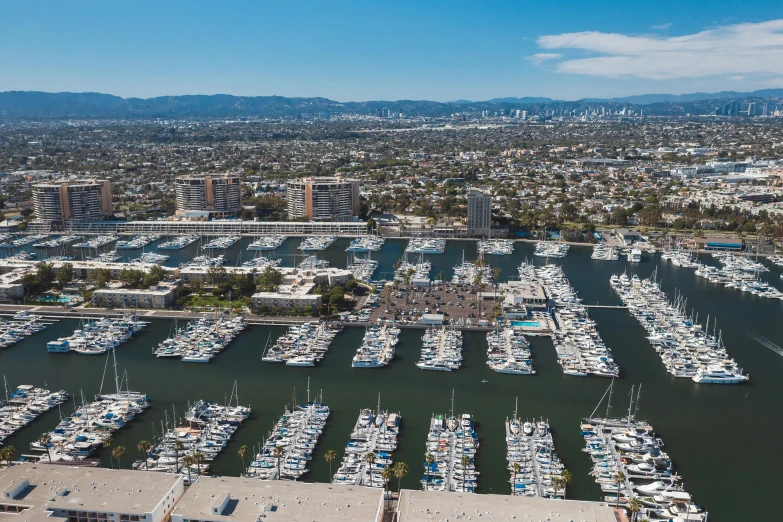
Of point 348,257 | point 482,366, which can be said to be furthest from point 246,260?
point 482,366

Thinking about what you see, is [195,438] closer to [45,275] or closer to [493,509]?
[493,509]

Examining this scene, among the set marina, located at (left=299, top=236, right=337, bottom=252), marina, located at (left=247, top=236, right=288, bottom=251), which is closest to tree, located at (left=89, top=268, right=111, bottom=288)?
marina, located at (left=247, top=236, right=288, bottom=251)

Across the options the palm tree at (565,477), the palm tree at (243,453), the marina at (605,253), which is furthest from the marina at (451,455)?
the marina at (605,253)

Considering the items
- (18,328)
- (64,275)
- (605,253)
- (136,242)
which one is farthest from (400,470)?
(136,242)

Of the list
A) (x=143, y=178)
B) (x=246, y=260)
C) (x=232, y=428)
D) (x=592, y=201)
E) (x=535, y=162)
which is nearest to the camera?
(x=232, y=428)

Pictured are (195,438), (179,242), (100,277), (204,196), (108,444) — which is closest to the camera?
(108,444)

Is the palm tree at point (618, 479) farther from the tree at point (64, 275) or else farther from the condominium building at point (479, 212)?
the condominium building at point (479, 212)

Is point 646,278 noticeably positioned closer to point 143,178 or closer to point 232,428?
point 232,428
